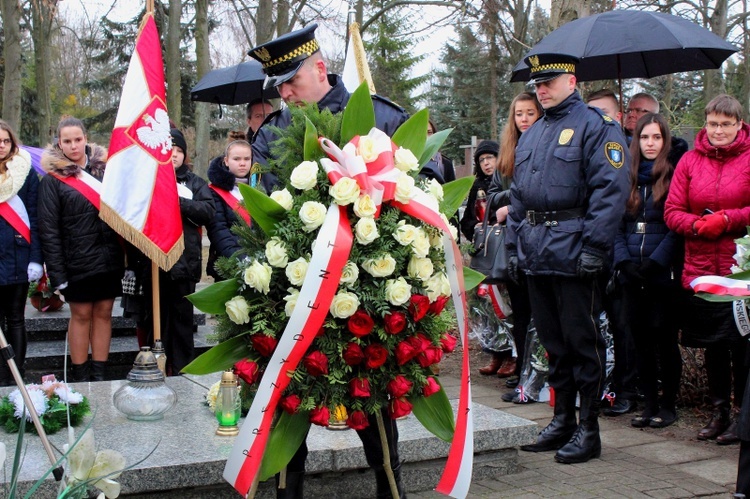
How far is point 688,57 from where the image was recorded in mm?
6910

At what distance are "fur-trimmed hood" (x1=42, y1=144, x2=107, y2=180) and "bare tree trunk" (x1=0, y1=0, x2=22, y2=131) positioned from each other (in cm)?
872

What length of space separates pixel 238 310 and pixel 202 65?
553 inches

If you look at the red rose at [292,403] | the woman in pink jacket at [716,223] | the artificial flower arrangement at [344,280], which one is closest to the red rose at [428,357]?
the artificial flower arrangement at [344,280]

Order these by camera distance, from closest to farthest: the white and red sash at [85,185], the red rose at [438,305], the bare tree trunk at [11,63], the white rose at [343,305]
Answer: the white rose at [343,305] < the red rose at [438,305] < the white and red sash at [85,185] < the bare tree trunk at [11,63]

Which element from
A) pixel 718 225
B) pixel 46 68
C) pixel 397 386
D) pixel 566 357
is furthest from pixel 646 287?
pixel 46 68

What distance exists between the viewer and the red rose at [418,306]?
3047mm

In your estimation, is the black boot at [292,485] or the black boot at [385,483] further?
the black boot at [385,483]

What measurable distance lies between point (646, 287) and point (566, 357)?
3.87ft

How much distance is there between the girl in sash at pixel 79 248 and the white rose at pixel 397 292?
3.98 meters

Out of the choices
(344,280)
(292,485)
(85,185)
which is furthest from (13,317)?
(344,280)

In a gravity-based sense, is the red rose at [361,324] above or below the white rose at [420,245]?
below

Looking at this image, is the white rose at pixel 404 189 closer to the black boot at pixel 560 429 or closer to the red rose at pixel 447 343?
the red rose at pixel 447 343

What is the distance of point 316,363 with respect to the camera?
2943mm

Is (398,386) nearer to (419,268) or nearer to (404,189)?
(419,268)
